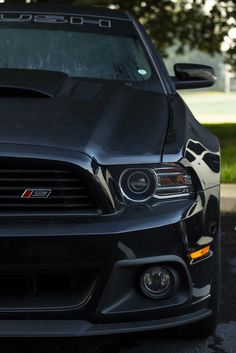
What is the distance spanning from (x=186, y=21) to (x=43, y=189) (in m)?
17.4

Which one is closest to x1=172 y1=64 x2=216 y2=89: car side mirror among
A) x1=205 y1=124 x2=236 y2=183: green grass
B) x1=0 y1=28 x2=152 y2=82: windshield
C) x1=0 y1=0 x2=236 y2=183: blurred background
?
x1=0 y1=28 x2=152 y2=82: windshield

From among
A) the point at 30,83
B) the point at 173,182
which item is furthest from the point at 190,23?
the point at 173,182

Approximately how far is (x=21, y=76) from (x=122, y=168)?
1127mm

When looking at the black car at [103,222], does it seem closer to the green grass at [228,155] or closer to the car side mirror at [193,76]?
the car side mirror at [193,76]

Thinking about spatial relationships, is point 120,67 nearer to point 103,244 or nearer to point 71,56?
point 71,56

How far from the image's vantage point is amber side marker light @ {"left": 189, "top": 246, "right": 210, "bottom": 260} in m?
3.02

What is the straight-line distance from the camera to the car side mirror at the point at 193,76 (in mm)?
4891

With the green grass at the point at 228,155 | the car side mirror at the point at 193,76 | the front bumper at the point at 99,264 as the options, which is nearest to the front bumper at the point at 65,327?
the front bumper at the point at 99,264

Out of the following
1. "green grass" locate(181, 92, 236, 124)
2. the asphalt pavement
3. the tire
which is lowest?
"green grass" locate(181, 92, 236, 124)

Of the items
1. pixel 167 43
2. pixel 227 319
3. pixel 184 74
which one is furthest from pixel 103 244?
pixel 167 43

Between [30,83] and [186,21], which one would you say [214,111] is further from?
[30,83]

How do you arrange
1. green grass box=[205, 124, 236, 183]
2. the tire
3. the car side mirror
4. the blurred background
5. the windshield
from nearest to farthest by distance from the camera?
1. the tire
2. the windshield
3. the car side mirror
4. green grass box=[205, 124, 236, 183]
5. the blurred background

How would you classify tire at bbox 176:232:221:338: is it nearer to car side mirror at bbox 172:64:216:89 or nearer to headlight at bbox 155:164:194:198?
headlight at bbox 155:164:194:198

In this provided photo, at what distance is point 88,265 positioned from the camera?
2863 mm
